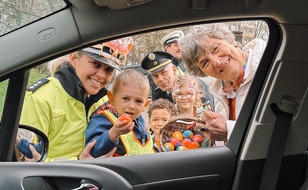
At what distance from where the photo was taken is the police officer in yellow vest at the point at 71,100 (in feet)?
7.03

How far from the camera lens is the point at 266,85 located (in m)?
2.41

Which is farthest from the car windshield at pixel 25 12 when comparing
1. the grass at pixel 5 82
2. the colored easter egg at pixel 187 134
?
the colored easter egg at pixel 187 134

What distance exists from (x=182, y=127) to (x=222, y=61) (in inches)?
15.9

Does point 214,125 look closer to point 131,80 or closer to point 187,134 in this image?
point 187,134

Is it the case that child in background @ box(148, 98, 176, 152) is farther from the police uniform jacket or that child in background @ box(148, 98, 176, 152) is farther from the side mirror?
the side mirror

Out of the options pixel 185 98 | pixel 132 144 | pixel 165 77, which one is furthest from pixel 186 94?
pixel 132 144

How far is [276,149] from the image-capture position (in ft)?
7.91

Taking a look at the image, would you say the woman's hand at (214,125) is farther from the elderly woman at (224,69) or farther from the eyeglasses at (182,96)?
the eyeglasses at (182,96)

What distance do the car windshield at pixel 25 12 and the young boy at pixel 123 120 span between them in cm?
73

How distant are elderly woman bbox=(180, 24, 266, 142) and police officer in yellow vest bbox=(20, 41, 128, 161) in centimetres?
46

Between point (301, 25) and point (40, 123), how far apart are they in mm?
1175

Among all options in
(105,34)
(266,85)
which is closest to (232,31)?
(266,85)

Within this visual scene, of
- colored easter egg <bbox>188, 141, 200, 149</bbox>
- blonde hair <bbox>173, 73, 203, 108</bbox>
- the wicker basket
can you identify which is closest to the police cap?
blonde hair <bbox>173, 73, 203, 108</bbox>

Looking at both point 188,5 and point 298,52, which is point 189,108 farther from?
point 188,5
